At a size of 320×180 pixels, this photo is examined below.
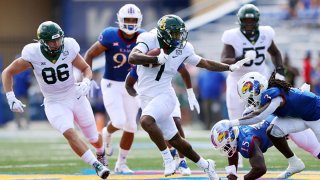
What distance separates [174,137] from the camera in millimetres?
8781

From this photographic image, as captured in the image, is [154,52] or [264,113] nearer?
[264,113]

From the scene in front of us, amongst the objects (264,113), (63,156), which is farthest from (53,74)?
(63,156)

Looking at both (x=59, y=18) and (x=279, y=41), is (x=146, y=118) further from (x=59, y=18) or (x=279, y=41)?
(x=59, y=18)

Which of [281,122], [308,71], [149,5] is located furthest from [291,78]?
[149,5]

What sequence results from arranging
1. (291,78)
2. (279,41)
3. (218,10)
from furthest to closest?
(218,10) → (279,41) → (291,78)

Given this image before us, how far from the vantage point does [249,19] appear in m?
10.8

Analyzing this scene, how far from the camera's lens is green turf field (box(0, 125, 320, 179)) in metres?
10.9

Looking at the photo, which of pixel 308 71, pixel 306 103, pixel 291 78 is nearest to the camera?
pixel 306 103

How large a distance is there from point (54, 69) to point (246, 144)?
7.16 ft

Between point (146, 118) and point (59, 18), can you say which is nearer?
point (146, 118)

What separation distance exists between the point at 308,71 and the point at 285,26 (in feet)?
11.5

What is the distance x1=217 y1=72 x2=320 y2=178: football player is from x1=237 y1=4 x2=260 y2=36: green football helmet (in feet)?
6.70

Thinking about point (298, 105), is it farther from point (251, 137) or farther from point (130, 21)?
point (130, 21)

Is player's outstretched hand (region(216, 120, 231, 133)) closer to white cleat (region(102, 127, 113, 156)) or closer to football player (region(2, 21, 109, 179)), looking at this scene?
football player (region(2, 21, 109, 179))
